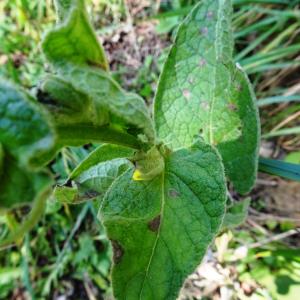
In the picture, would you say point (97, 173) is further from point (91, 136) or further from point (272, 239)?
point (272, 239)

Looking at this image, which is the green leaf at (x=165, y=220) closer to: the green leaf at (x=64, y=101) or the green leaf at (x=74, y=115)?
the green leaf at (x=74, y=115)

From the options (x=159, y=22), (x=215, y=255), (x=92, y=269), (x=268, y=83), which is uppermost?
(x=159, y=22)

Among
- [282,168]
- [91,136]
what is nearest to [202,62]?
[282,168]

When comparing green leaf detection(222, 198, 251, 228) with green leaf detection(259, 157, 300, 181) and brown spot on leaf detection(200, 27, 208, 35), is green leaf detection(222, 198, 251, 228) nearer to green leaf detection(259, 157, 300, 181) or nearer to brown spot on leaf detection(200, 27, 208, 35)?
green leaf detection(259, 157, 300, 181)

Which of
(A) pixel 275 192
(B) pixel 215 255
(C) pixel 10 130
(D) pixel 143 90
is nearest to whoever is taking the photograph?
(C) pixel 10 130

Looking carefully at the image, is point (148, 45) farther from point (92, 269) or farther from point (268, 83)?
point (92, 269)

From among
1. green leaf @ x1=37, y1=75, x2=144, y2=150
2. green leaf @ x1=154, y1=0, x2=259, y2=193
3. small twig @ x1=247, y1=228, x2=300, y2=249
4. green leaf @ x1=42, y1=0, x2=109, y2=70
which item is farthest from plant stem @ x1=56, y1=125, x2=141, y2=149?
small twig @ x1=247, y1=228, x2=300, y2=249

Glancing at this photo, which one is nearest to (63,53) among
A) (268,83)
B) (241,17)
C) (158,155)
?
(158,155)
